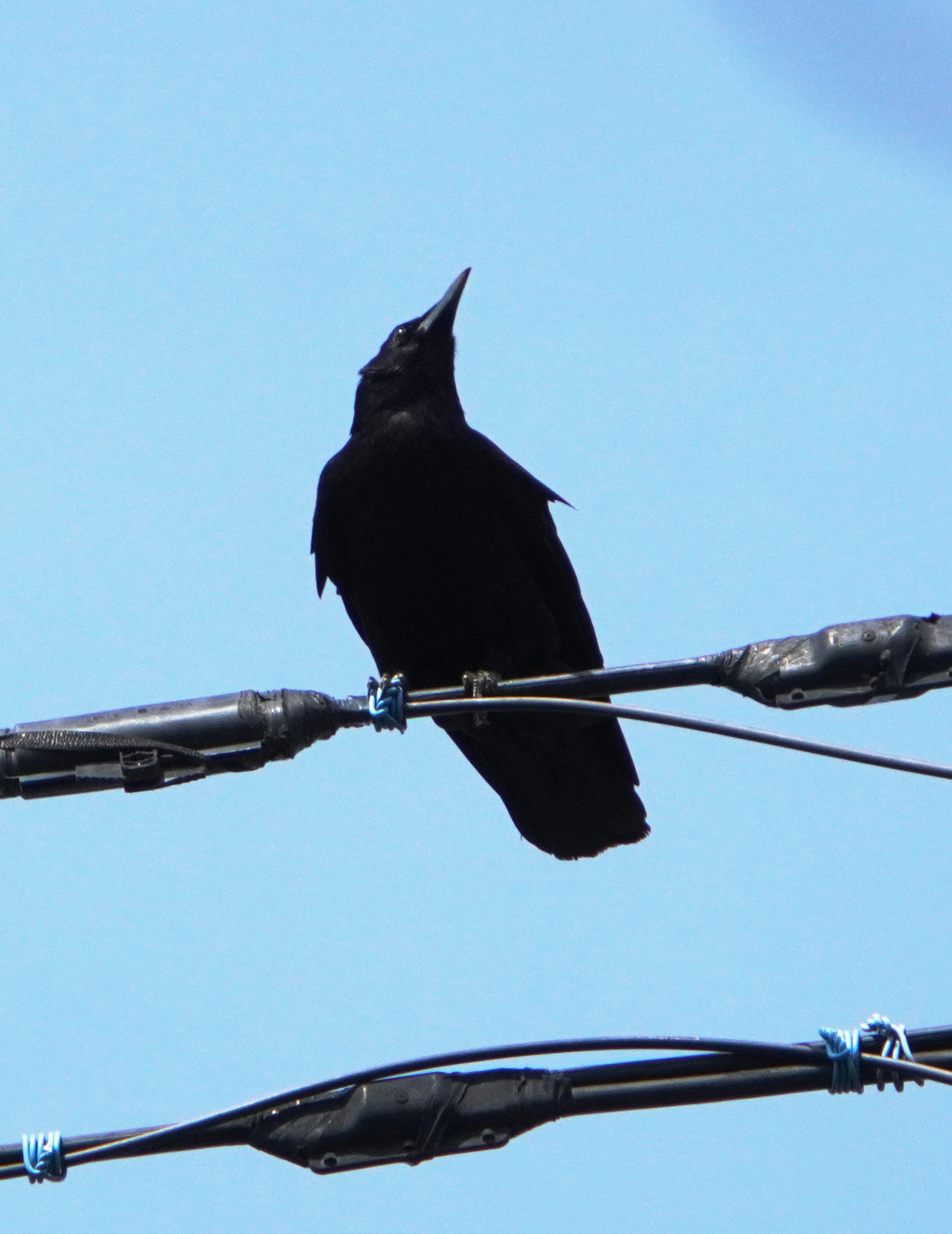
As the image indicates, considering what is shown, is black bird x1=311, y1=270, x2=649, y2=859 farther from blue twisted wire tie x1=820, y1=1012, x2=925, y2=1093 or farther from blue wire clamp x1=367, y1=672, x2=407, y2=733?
blue twisted wire tie x1=820, y1=1012, x2=925, y2=1093

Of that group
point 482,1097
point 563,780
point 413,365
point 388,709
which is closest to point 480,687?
point 388,709

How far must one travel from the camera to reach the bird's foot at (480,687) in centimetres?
437

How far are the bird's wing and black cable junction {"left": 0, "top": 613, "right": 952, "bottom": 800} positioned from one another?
8.49 feet

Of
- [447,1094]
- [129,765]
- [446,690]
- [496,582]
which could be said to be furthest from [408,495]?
[447,1094]

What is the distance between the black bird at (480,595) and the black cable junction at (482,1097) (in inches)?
106

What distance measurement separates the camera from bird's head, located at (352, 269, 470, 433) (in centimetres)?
730

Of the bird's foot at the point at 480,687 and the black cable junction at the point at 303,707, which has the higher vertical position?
the bird's foot at the point at 480,687

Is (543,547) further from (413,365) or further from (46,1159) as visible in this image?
(46,1159)

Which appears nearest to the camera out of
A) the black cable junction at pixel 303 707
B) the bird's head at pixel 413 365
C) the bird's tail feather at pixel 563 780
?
the black cable junction at pixel 303 707

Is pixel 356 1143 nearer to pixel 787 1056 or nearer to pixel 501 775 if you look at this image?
pixel 787 1056

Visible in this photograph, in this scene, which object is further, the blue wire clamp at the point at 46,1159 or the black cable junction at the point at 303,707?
the black cable junction at the point at 303,707

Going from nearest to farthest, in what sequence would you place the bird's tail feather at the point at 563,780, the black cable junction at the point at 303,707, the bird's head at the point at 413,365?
the black cable junction at the point at 303,707
the bird's tail feather at the point at 563,780
the bird's head at the point at 413,365

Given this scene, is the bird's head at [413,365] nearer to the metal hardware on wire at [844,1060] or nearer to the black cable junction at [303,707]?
the black cable junction at [303,707]

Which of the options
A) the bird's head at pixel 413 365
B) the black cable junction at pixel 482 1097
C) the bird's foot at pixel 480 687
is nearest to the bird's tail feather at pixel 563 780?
the bird's foot at pixel 480 687
